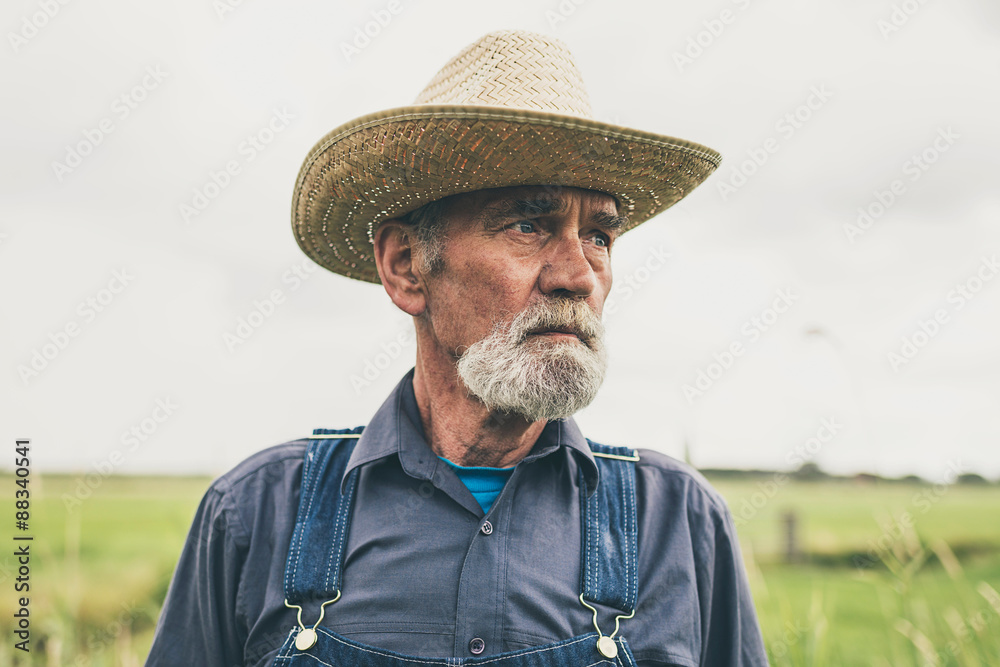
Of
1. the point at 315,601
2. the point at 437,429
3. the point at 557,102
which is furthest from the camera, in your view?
the point at 437,429

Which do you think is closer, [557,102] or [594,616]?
[594,616]

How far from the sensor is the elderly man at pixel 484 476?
73.9 inches

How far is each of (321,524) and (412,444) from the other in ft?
1.26

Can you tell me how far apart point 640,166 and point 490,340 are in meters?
0.81

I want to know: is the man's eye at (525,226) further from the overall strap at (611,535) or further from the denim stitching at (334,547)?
the denim stitching at (334,547)

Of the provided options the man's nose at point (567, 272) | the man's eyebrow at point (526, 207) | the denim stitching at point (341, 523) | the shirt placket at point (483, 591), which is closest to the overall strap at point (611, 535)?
the shirt placket at point (483, 591)

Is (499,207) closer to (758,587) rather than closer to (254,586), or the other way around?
(254,586)

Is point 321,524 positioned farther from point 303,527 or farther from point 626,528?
point 626,528

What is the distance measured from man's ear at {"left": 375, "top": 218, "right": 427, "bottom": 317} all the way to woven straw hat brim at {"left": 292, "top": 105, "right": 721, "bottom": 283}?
0.23ft

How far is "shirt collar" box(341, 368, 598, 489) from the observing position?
211cm

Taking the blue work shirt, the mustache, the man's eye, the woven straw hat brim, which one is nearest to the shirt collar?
the blue work shirt

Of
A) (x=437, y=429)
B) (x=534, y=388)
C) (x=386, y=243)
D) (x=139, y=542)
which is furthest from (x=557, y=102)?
(x=139, y=542)

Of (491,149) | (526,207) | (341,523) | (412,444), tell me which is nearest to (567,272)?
(526,207)

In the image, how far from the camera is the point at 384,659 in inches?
70.8
